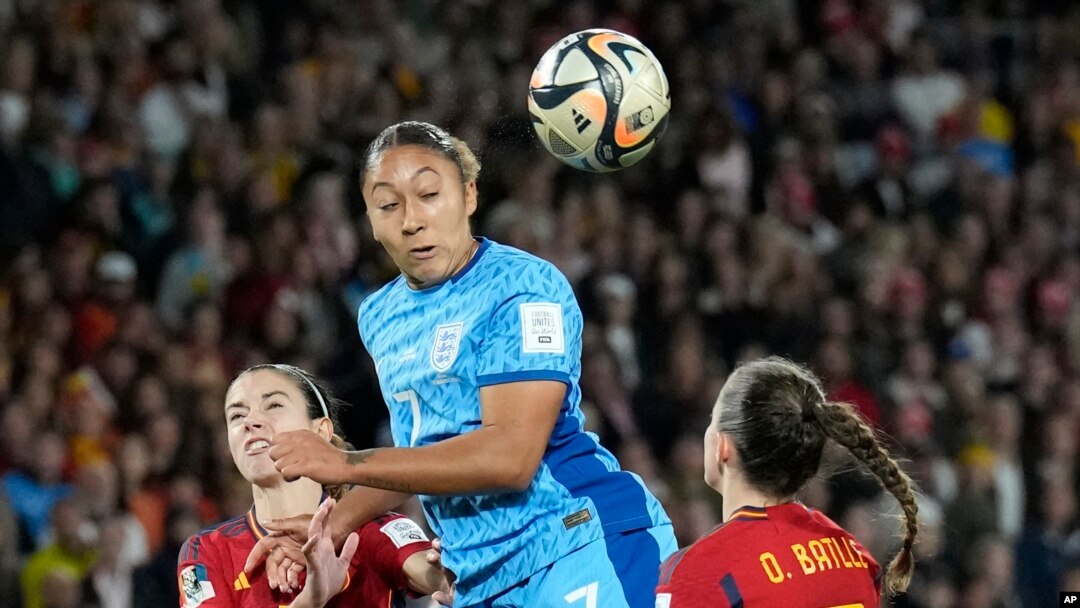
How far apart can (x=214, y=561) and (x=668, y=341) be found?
5.89 metres

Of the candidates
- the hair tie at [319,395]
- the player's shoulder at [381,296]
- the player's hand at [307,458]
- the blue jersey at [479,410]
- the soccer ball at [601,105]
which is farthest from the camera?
the soccer ball at [601,105]

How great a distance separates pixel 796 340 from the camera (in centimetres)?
1018

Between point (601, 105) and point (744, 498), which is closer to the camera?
point (744, 498)

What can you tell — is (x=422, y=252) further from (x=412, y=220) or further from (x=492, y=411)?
(x=492, y=411)

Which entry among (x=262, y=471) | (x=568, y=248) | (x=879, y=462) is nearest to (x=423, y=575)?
(x=262, y=471)

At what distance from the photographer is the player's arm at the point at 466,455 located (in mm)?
3322

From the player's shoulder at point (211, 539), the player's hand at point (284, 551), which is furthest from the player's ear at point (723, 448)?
the player's shoulder at point (211, 539)

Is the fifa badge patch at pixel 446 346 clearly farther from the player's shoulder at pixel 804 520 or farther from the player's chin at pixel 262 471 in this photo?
the player's shoulder at pixel 804 520

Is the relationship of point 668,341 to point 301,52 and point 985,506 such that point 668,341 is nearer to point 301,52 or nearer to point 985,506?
point 985,506

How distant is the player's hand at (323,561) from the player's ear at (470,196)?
2.81 ft

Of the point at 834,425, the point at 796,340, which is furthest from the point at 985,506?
the point at 834,425

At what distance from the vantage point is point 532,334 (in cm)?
373

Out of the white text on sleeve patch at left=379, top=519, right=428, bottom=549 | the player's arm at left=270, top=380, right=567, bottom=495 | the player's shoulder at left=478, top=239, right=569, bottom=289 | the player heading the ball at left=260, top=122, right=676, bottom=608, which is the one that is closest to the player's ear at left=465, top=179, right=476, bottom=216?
the player heading the ball at left=260, top=122, right=676, bottom=608

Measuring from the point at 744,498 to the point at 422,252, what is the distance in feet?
3.37
